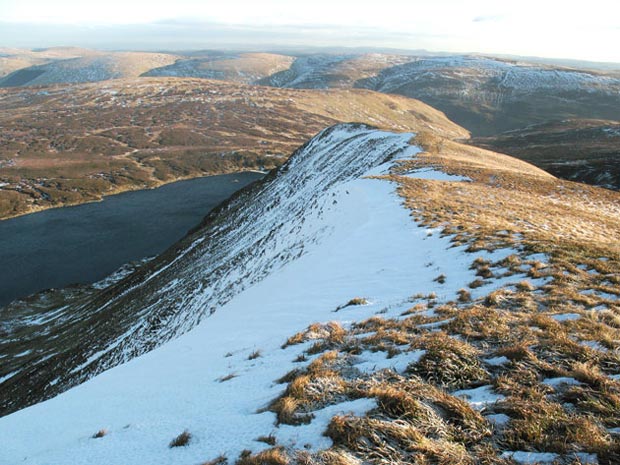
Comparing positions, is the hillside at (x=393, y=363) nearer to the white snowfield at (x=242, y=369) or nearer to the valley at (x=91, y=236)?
the white snowfield at (x=242, y=369)

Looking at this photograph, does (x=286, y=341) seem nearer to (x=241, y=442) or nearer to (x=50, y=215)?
(x=241, y=442)

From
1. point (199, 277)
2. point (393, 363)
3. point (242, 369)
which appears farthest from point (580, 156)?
point (242, 369)

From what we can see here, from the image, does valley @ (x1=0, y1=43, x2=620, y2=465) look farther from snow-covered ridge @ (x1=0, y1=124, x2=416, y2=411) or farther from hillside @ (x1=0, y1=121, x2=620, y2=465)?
snow-covered ridge @ (x1=0, y1=124, x2=416, y2=411)

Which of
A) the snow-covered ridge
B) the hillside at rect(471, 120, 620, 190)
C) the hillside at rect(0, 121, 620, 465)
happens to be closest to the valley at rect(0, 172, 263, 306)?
the snow-covered ridge

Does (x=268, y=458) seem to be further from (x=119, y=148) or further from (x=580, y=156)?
(x=119, y=148)

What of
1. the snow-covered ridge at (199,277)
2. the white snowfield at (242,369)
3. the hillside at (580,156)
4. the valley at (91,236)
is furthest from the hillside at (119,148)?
the white snowfield at (242,369)

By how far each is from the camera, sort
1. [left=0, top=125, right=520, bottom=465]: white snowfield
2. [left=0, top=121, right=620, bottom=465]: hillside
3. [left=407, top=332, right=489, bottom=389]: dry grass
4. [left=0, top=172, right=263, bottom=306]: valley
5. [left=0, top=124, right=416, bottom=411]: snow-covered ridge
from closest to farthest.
A: [left=0, top=121, right=620, bottom=465]: hillside
[left=0, top=125, right=520, bottom=465]: white snowfield
[left=407, top=332, right=489, bottom=389]: dry grass
[left=0, top=124, right=416, bottom=411]: snow-covered ridge
[left=0, top=172, right=263, bottom=306]: valley
